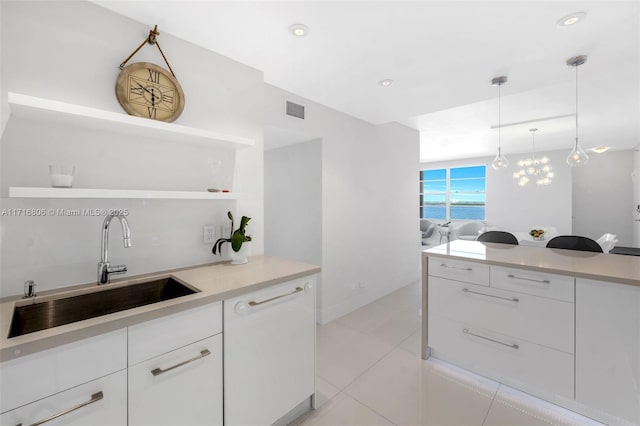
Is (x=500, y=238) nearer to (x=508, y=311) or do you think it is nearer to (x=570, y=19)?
(x=508, y=311)

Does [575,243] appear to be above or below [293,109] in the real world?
below

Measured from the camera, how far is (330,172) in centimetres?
300

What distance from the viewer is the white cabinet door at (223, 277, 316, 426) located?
131 cm

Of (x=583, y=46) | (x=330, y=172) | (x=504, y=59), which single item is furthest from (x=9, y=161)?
(x=583, y=46)

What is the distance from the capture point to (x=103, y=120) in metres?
1.29

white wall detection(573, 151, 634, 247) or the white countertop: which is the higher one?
white wall detection(573, 151, 634, 247)

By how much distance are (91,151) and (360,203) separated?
8.70ft

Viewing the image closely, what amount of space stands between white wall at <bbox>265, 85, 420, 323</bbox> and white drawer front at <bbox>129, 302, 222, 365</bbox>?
5.85 feet

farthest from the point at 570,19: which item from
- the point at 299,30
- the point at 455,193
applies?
the point at 455,193

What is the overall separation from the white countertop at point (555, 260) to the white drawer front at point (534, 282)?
0.05m

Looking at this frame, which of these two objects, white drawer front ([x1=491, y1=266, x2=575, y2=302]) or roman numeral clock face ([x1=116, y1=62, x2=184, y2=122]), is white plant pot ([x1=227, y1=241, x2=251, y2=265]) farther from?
white drawer front ([x1=491, y1=266, x2=575, y2=302])

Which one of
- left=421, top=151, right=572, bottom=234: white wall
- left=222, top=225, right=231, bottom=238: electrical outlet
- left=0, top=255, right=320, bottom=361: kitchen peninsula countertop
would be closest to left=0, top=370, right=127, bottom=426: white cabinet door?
left=0, top=255, right=320, bottom=361: kitchen peninsula countertop

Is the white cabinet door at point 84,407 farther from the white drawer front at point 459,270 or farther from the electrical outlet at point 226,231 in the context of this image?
the white drawer front at point 459,270

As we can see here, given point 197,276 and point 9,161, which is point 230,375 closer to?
point 197,276
